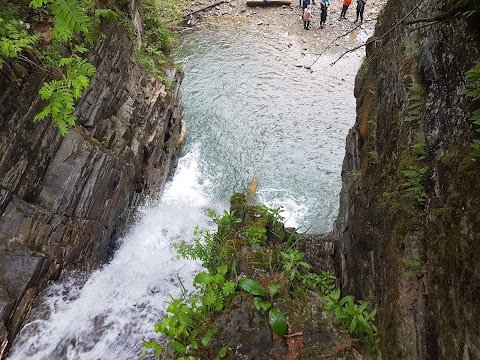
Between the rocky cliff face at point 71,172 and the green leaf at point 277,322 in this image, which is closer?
the green leaf at point 277,322

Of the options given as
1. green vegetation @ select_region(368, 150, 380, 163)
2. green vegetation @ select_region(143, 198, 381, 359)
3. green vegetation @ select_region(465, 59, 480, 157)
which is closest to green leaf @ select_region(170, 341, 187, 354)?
green vegetation @ select_region(143, 198, 381, 359)

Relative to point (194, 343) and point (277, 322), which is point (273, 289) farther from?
point (194, 343)

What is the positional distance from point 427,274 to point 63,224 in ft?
20.3

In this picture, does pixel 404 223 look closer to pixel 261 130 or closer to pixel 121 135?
pixel 121 135

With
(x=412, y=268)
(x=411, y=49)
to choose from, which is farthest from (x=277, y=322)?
(x=411, y=49)

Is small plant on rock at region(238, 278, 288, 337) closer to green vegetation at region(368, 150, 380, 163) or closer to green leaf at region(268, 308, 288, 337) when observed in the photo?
green leaf at region(268, 308, 288, 337)

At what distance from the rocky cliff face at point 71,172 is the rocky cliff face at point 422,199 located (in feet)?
17.4

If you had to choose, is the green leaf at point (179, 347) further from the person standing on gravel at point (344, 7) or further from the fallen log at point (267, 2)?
the fallen log at point (267, 2)

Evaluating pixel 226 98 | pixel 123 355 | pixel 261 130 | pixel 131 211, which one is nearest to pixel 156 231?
pixel 131 211

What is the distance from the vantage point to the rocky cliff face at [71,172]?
19.3 ft

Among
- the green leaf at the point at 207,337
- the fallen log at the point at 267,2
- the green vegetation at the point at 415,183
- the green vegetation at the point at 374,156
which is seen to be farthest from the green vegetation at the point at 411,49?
the fallen log at the point at 267,2

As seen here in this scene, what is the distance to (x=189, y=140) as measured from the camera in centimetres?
1355

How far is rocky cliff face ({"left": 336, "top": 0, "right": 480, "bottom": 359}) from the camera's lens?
3664 millimetres

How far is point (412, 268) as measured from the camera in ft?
14.5
